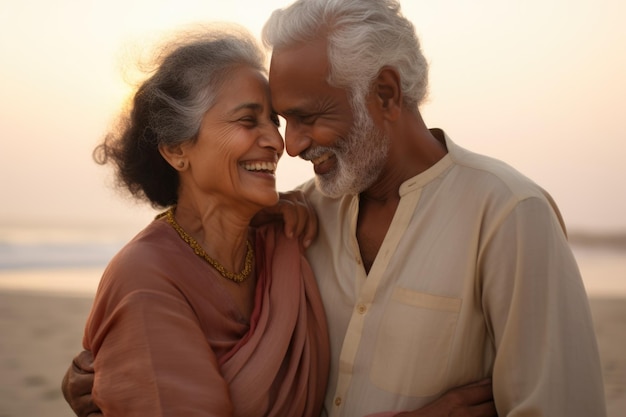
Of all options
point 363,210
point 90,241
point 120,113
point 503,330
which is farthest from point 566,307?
point 90,241

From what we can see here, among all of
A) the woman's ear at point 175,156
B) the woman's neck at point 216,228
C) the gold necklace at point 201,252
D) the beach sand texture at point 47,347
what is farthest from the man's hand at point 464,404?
the beach sand texture at point 47,347

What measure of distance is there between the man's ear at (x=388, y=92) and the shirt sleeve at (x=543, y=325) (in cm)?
75

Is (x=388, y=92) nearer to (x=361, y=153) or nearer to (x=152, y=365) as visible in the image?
(x=361, y=153)

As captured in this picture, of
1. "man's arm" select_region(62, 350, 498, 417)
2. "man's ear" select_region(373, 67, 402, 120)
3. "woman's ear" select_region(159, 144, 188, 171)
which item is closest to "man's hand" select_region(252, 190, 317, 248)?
"woman's ear" select_region(159, 144, 188, 171)

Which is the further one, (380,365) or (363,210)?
(363,210)

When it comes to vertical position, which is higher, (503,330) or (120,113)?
(120,113)

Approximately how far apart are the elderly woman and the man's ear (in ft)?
1.51

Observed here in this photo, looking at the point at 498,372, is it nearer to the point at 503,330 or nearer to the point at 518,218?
the point at 503,330

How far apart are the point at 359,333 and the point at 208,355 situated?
633 mm

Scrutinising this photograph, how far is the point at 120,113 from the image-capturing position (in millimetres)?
3494

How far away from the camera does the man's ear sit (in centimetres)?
332

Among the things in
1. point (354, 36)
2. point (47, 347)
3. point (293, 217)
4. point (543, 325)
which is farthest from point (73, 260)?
point (543, 325)

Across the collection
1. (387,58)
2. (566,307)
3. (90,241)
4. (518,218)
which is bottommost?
(90,241)

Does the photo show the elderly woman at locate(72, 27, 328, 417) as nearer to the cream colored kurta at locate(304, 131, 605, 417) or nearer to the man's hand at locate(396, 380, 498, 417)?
the cream colored kurta at locate(304, 131, 605, 417)
